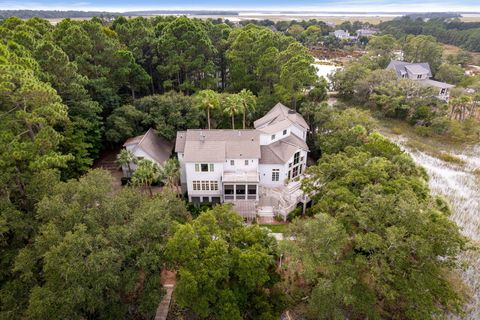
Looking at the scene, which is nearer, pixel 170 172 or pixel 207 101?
pixel 170 172

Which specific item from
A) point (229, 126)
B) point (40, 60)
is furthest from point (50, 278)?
point (229, 126)

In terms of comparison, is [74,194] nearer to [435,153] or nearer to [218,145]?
[218,145]

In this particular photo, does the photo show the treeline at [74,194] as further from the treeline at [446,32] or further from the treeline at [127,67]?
the treeline at [446,32]

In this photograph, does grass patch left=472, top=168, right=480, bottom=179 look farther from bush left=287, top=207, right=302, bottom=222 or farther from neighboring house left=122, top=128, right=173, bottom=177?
neighboring house left=122, top=128, right=173, bottom=177

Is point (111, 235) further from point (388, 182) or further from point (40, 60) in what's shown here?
point (40, 60)

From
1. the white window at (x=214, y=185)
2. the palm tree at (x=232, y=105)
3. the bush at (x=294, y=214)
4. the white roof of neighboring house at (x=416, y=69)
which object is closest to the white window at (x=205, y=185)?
the white window at (x=214, y=185)

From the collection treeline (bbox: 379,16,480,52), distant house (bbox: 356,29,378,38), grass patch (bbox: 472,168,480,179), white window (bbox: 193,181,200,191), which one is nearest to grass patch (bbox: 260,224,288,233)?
white window (bbox: 193,181,200,191)

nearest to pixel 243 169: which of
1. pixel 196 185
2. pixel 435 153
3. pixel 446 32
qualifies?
pixel 196 185
